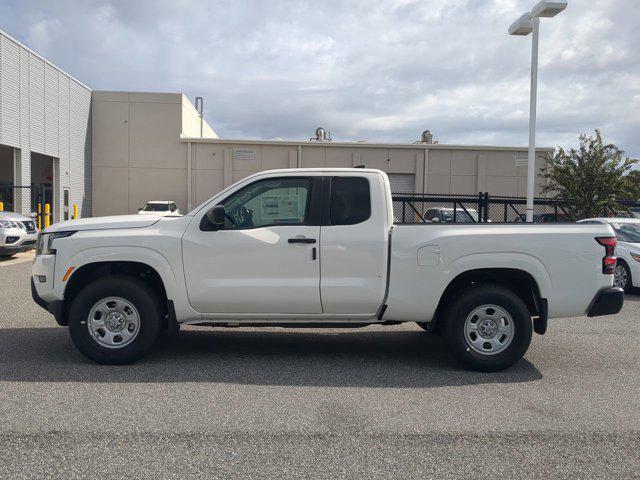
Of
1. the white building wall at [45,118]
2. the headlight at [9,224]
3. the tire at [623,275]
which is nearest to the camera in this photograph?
the tire at [623,275]

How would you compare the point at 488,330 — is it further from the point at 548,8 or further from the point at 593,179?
the point at 593,179

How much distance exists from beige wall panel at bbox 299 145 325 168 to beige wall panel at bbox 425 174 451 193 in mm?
6306

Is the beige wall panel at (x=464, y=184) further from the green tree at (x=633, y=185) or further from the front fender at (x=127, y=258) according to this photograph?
the front fender at (x=127, y=258)

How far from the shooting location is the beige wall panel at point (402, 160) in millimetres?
33812

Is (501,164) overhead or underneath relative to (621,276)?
overhead

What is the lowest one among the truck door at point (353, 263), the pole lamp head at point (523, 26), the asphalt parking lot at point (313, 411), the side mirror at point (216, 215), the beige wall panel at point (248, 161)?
the asphalt parking lot at point (313, 411)

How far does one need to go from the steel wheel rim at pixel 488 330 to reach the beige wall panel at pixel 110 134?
3113 centimetres

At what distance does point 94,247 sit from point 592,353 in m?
5.61

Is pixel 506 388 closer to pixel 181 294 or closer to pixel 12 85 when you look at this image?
pixel 181 294

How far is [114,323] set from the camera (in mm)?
5852

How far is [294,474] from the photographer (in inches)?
141

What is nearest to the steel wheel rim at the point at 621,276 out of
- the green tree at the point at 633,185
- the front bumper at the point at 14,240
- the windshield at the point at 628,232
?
the windshield at the point at 628,232

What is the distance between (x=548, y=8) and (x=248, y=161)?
23094 millimetres

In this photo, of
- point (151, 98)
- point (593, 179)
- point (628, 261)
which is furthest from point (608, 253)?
point (151, 98)
